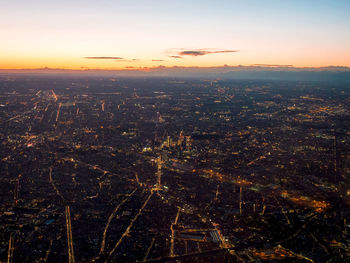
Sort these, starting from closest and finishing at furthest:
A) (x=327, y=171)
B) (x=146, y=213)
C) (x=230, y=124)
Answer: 1. (x=146, y=213)
2. (x=327, y=171)
3. (x=230, y=124)

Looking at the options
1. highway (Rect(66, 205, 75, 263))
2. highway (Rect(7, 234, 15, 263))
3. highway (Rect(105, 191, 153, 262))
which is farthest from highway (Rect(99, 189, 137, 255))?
highway (Rect(7, 234, 15, 263))

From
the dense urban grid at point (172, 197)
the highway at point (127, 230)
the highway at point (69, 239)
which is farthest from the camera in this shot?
the dense urban grid at point (172, 197)

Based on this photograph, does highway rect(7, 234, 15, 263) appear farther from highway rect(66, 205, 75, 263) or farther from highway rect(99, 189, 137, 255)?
highway rect(99, 189, 137, 255)

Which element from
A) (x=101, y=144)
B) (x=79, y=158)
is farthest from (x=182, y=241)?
(x=101, y=144)

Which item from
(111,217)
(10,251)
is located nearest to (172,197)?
(111,217)

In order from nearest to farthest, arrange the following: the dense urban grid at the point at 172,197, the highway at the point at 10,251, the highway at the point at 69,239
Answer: the highway at the point at 10,251 → the highway at the point at 69,239 → the dense urban grid at the point at 172,197

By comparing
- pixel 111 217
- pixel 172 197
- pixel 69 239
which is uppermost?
pixel 172 197

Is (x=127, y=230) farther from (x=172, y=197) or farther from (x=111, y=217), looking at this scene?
(x=172, y=197)

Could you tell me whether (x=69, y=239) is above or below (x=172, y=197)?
below

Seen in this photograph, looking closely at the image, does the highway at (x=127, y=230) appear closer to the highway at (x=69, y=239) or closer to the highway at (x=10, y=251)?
the highway at (x=69, y=239)

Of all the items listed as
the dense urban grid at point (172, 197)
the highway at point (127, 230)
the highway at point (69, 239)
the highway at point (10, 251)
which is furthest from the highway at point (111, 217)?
the highway at point (10, 251)

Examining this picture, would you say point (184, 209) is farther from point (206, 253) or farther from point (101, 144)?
point (101, 144)
